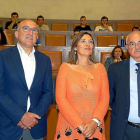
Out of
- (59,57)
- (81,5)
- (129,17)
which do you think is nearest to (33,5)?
(81,5)

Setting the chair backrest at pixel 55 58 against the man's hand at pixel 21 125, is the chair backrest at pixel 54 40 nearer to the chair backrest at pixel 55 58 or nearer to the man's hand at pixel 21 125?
the chair backrest at pixel 55 58

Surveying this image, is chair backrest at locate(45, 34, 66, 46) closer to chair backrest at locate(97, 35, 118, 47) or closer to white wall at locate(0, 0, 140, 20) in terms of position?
chair backrest at locate(97, 35, 118, 47)

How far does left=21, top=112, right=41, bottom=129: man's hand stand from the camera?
1.69 m

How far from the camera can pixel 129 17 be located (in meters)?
8.43

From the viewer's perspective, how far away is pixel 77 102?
5.88 ft

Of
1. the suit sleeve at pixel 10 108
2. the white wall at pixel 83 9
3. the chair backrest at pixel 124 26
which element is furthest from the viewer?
the white wall at pixel 83 9

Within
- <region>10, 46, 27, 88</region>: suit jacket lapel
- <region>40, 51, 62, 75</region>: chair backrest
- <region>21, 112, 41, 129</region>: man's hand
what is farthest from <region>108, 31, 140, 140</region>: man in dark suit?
<region>40, 51, 62, 75</region>: chair backrest

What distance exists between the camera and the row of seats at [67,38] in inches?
222

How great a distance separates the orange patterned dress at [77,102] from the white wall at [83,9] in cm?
690

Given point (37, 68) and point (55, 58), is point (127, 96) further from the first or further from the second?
point (55, 58)

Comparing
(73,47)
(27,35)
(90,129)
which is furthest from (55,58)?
(90,129)

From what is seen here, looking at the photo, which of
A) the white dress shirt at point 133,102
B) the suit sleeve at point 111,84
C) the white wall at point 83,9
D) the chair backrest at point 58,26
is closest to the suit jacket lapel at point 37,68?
the suit sleeve at point 111,84

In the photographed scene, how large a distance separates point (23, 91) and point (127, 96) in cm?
81

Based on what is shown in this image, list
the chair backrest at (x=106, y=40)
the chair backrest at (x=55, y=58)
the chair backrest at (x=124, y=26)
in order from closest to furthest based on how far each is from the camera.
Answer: the chair backrest at (x=55, y=58), the chair backrest at (x=106, y=40), the chair backrest at (x=124, y=26)
